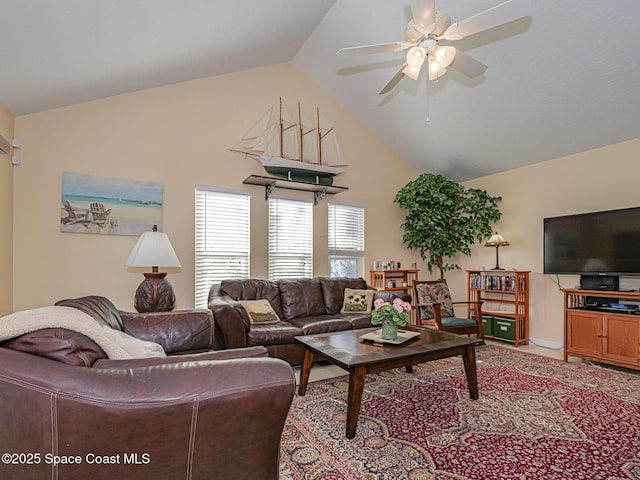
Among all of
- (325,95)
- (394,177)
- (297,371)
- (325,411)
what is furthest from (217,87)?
(325,411)

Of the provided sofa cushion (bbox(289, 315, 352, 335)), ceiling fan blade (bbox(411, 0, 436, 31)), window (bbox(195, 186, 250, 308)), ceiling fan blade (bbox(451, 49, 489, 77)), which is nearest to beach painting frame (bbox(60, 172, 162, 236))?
window (bbox(195, 186, 250, 308))

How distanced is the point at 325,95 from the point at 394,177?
1696 millimetres

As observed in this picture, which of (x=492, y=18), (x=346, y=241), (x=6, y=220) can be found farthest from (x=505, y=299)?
(x=6, y=220)

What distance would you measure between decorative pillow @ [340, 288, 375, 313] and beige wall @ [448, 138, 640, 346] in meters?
2.20

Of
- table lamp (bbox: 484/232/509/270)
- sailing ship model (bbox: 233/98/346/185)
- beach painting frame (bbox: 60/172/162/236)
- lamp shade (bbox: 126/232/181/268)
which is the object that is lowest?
lamp shade (bbox: 126/232/181/268)

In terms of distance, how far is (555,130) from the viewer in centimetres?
404

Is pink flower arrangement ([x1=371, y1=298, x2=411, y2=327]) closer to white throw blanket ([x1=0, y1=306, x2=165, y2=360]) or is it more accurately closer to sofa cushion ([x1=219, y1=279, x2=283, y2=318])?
sofa cushion ([x1=219, y1=279, x2=283, y2=318])

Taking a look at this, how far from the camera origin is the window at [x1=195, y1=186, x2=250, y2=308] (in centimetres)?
412

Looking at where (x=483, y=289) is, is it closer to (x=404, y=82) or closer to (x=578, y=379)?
(x=578, y=379)

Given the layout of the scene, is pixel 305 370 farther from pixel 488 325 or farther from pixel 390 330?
pixel 488 325

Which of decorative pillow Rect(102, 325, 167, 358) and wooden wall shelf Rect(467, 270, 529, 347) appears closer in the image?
decorative pillow Rect(102, 325, 167, 358)

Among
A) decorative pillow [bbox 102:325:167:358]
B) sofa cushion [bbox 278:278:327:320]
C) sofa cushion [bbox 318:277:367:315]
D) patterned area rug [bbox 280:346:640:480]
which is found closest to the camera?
decorative pillow [bbox 102:325:167:358]

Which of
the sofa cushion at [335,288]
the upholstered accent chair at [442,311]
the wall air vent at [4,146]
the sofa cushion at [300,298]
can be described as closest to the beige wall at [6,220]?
the wall air vent at [4,146]

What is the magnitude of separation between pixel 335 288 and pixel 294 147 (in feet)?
6.50
